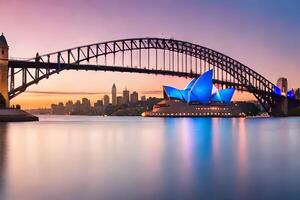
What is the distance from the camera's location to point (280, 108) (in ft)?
360

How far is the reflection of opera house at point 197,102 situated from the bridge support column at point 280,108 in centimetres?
992

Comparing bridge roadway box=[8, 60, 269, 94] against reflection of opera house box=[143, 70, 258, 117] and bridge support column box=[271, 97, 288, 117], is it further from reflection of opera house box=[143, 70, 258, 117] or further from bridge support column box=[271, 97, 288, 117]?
bridge support column box=[271, 97, 288, 117]

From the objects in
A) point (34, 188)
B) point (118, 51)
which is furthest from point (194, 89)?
point (34, 188)

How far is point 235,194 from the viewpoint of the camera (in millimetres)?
10141

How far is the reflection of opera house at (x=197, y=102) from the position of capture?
104875 millimetres

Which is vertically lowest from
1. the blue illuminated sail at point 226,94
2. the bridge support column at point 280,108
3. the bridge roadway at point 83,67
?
the bridge support column at point 280,108

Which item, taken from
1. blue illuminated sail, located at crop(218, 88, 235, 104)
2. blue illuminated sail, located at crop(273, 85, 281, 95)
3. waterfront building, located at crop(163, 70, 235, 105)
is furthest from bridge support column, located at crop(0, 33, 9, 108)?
blue illuminated sail, located at crop(273, 85, 281, 95)

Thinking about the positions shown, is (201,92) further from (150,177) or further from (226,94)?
(150,177)

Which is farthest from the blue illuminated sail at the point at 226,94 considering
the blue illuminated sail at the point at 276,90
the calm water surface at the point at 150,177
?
the calm water surface at the point at 150,177

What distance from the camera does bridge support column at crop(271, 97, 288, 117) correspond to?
353ft

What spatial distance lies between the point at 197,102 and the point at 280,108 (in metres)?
20.5

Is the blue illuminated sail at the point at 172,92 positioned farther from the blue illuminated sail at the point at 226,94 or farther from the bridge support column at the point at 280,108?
the bridge support column at the point at 280,108

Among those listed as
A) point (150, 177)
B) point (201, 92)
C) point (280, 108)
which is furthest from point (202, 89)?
point (150, 177)

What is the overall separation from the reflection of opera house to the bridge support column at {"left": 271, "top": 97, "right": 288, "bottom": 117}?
992 centimetres
